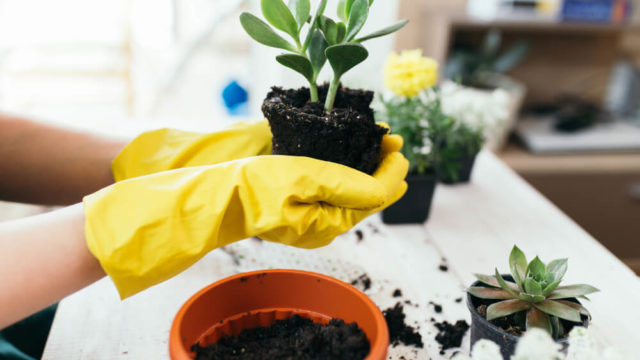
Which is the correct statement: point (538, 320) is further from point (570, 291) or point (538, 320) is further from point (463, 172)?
point (463, 172)

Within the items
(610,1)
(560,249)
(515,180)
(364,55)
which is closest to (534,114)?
(610,1)

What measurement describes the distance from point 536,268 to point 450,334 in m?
0.15

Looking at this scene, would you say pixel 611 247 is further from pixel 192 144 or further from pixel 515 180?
pixel 192 144

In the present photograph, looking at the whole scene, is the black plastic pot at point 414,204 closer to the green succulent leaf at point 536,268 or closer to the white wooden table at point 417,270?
the white wooden table at point 417,270

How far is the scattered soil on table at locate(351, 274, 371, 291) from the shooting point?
2.53 feet

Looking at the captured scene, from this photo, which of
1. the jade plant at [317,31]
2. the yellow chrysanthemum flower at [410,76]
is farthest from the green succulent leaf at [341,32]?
the yellow chrysanthemum flower at [410,76]

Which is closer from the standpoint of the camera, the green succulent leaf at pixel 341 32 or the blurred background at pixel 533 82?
the green succulent leaf at pixel 341 32

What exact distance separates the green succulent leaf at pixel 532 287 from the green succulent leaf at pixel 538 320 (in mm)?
22

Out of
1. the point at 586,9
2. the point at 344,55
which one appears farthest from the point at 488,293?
the point at 586,9

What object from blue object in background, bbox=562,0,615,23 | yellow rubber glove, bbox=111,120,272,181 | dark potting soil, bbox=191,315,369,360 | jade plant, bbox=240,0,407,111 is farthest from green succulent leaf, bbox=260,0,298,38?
blue object in background, bbox=562,0,615,23

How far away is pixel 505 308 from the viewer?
1.79 feet

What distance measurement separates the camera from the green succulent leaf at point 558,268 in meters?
0.57

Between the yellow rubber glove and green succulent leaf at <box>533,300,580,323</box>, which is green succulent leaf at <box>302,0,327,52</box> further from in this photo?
green succulent leaf at <box>533,300,580,323</box>

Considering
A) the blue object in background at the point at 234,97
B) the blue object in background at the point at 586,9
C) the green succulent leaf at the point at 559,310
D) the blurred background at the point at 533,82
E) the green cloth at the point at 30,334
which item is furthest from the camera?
the blue object in background at the point at 234,97
